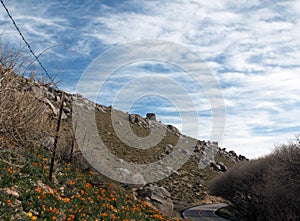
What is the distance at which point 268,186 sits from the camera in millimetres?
25094

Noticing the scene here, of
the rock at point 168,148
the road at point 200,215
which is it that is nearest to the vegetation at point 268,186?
the road at point 200,215

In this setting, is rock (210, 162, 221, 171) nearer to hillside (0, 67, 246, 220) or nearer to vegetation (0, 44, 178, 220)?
hillside (0, 67, 246, 220)

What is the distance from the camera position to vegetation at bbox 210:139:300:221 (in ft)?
74.2

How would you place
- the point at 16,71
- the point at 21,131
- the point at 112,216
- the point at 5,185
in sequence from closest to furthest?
the point at 16,71, the point at 21,131, the point at 5,185, the point at 112,216

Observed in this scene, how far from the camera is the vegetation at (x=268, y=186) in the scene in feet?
74.2

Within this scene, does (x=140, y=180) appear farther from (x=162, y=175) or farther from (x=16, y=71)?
(x=16, y=71)

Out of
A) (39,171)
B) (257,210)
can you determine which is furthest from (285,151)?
(39,171)

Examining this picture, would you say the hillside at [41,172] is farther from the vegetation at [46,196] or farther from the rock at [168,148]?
the rock at [168,148]

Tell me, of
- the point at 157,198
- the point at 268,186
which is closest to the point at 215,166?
the point at 268,186

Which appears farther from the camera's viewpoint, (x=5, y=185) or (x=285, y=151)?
(x=285, y=151)

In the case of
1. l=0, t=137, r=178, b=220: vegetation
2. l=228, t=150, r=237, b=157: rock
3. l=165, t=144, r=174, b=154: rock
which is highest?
l=228, t=150, r=237, b=157: rock

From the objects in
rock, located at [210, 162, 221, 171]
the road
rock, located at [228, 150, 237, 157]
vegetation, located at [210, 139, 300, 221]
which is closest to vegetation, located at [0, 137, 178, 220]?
vegetation, located at [210, 139, 300, 221]

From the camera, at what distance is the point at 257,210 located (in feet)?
95.2

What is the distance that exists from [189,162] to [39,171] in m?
52.6
